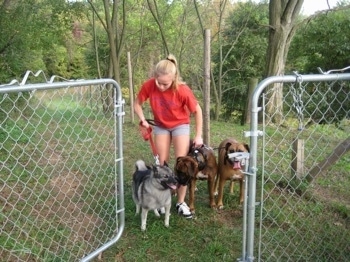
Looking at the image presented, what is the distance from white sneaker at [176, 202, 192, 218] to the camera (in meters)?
4.15

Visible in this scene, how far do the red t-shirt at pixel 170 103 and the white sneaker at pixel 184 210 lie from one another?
36.5 inches

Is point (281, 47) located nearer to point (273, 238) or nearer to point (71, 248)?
point (273, 238)

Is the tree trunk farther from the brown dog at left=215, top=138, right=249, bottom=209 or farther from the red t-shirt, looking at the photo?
the red t-shirt

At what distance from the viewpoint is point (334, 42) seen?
42.2ft

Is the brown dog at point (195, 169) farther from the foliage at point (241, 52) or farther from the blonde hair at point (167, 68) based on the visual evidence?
the foliage at point (241, 52)

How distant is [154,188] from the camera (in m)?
3.78

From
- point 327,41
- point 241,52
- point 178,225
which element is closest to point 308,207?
point 178,225

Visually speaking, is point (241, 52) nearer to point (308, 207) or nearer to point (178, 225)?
point (308, 207)

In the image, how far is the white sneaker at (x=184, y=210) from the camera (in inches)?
163

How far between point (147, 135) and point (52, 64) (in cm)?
2493

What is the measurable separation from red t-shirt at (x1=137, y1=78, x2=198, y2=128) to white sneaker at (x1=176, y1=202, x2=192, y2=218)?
927 mm

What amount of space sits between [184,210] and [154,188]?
1.91 ft

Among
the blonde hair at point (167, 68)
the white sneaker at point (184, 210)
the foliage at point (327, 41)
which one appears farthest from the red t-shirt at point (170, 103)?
the foliage at point (327, 41)

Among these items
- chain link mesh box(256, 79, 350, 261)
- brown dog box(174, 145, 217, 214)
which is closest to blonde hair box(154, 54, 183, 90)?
brown dog box(174, 145, 217, 214)
